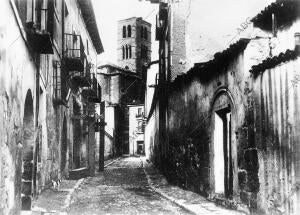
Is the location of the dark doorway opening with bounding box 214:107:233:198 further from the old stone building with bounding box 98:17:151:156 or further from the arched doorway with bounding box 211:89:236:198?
the old stone building with bounding box 98:17:151:156

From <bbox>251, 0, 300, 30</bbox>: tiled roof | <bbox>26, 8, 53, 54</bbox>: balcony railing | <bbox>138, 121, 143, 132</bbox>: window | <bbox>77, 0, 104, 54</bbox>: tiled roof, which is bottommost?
<bbox>138, 121, 143, 132</bbox>: window

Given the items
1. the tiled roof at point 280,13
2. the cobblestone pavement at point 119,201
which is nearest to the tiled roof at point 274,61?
the tiled roof at point 280,13

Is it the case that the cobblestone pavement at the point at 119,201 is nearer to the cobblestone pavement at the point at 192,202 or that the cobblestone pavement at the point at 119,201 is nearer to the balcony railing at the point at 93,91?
the cobblestone pavement at the point at 192,202

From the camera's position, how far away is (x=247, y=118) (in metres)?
7.32

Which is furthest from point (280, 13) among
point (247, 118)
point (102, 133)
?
point (102, 133)

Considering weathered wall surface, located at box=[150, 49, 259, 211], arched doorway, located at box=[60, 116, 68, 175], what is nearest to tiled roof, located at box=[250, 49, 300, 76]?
weathered wall surface, located at box=[150, 49, 259, 211]

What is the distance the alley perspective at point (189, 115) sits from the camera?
596 centimetres

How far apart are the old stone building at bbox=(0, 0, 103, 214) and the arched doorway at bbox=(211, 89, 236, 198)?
13.0ft

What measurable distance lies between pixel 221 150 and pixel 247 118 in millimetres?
1991

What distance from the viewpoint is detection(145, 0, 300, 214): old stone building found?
6.05m

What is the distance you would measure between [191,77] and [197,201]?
349cm

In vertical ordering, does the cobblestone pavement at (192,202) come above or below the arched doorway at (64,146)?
below

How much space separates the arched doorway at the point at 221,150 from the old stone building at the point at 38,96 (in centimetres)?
397

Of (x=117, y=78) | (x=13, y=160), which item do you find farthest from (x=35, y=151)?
(x=117, y=78)
